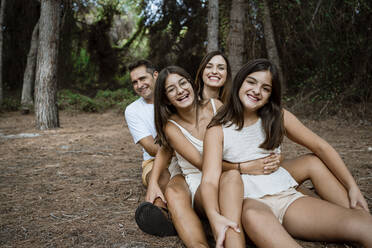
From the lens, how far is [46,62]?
6902 millimetres

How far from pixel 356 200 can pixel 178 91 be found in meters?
1.48

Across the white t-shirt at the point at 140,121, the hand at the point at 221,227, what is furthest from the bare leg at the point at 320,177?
the white t-shirt at the point at 140,121

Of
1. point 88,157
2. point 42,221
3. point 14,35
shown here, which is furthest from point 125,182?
point 14,35

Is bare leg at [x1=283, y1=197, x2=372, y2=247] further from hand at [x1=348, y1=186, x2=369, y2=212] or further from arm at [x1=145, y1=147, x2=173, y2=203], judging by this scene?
arm at [x1=145, y1=147, x2=173, y2=203]

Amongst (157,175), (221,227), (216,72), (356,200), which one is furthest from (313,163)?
(216,72)

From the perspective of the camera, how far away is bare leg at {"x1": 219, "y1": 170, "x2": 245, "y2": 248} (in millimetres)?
1631

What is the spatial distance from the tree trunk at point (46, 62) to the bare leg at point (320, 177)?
625 centimetres

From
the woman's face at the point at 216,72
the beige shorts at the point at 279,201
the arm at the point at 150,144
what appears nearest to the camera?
the beige shorts at the point at 279,201

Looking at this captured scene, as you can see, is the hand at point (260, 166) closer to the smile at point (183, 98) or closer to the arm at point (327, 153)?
the arm at point (327, 153)

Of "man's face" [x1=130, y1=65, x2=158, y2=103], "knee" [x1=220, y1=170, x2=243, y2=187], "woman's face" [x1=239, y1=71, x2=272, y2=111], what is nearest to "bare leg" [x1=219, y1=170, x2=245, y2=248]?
"knee" [x1=220, y1=170, x2=243, y2=187]

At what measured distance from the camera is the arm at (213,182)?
1.68 m

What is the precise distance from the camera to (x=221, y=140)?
205 cm

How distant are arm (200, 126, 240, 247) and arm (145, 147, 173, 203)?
51 cm

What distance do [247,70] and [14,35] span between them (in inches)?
532
